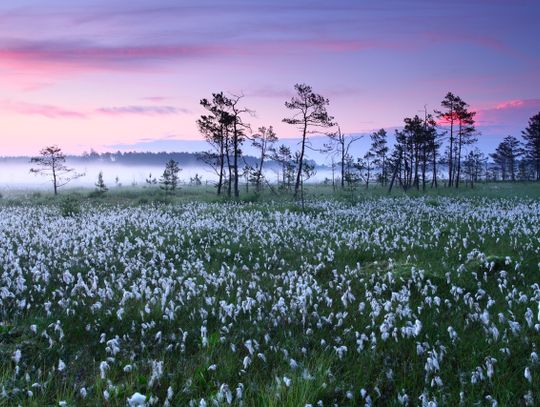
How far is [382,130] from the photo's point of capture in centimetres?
7994

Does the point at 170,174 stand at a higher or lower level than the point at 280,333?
higher

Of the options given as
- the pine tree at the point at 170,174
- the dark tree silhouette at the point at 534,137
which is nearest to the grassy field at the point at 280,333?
the pine tree at the point at 170,174

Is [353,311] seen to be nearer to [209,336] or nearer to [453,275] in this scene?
[209,336]

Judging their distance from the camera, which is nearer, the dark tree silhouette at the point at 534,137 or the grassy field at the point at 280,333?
the grassy field at the point at 280,333

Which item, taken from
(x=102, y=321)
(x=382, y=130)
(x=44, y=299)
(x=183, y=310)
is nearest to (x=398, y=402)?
(x=183, y=310)

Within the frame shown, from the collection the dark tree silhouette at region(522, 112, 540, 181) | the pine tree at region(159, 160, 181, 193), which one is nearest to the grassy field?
the pine tree at region(159, 160, 181, 193)

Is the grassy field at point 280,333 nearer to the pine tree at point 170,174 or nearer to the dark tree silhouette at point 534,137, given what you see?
the pine tree at point 170,174

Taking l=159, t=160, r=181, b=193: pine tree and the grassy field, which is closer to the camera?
the grassy field

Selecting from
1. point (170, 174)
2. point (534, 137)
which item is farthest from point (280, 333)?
point (534, 137)

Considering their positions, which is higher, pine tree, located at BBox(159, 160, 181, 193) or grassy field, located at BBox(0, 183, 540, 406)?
pine tree, located at BBox(159, 160, 181, 193)

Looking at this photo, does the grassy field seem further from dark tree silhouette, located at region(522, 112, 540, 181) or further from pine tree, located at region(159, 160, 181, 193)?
dark tree silhouette, located at region(522, 112, 540, 181)

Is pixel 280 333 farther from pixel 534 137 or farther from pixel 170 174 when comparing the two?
pixel 534 137

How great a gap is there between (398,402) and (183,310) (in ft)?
12.4

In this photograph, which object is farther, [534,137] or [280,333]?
[534,137]
